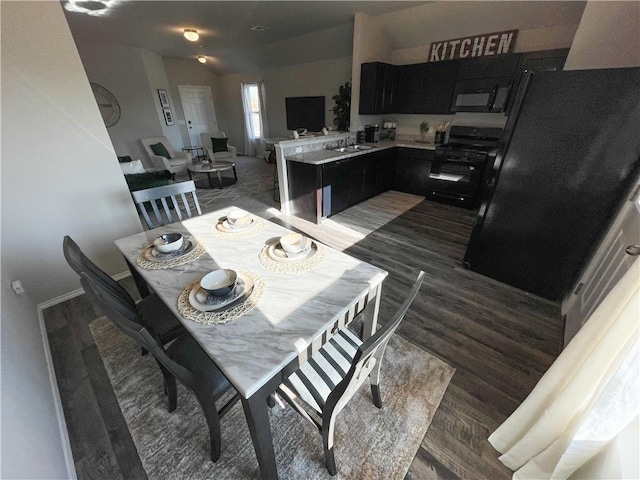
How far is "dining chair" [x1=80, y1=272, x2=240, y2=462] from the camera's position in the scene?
2.78ft

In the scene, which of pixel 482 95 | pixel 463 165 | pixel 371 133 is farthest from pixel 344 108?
pixel 463 165

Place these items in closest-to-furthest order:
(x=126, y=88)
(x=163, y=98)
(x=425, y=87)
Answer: (x=425, y=87), (x=126, y=88), (x=163, y=98)

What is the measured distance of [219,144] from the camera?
6.54m

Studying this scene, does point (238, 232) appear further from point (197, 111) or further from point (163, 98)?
point (197, 111)

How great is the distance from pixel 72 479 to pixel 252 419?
3.51 feet

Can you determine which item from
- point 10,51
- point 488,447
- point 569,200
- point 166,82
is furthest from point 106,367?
point 166,82

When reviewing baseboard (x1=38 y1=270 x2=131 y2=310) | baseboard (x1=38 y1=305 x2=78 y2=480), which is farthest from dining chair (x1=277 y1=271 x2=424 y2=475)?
baseboard (x1=38 y1=270 x2=131 y2=310)

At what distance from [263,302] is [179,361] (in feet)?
1.76

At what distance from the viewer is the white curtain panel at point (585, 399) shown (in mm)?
779

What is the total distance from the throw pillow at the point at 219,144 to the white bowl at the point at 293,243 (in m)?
6.19

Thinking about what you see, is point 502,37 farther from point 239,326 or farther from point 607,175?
point 239,326

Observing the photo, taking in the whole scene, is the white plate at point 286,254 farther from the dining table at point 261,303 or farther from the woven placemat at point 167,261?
the woven placemat at point 167,261

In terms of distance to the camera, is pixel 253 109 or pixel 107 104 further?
pixel 253 109

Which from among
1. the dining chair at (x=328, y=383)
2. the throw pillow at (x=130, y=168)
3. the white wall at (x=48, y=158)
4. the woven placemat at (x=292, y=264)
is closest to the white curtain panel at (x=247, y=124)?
the throw pillow at (x=130, y=168)
